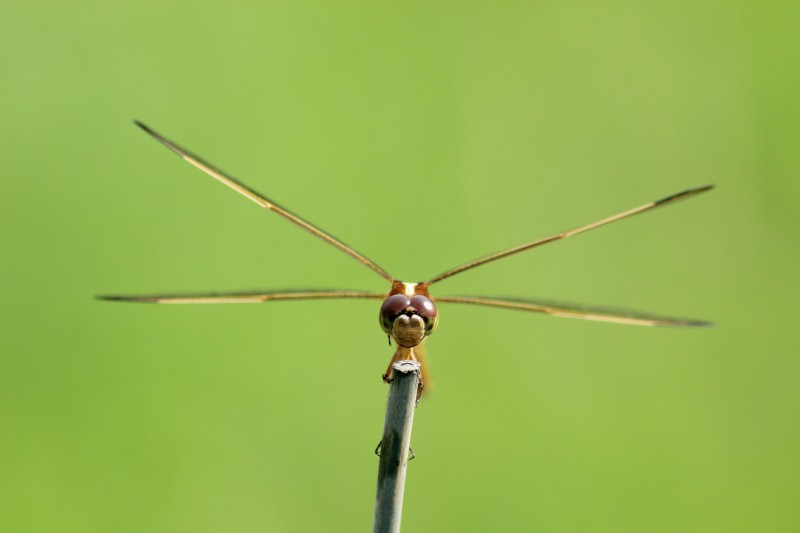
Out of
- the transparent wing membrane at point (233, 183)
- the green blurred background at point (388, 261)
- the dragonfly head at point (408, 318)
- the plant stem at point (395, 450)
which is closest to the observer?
the plant stem at point (395, 450)

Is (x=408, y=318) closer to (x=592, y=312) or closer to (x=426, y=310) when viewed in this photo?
(x=426, y=310)

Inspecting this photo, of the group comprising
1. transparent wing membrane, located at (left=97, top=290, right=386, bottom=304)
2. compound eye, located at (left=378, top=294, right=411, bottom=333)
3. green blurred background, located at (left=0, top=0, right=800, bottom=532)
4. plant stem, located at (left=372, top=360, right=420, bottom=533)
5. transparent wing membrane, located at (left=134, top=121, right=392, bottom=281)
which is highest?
green blurred background, located at (left=0, top=0, right=800, bottom=532)

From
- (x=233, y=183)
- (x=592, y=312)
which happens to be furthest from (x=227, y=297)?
(x=592, y=312)

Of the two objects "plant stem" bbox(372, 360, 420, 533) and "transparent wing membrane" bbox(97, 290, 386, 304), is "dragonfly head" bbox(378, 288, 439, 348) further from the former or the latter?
"plant stem" bbox(372, 360, 420, 533)

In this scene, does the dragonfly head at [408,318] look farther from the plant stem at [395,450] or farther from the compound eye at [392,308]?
the plant stem at [395,450]

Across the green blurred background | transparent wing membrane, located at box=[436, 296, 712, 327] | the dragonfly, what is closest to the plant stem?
the dragonfly

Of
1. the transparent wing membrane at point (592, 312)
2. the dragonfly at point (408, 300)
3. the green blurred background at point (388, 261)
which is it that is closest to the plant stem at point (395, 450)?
the dragonfly at point (408, 300)
